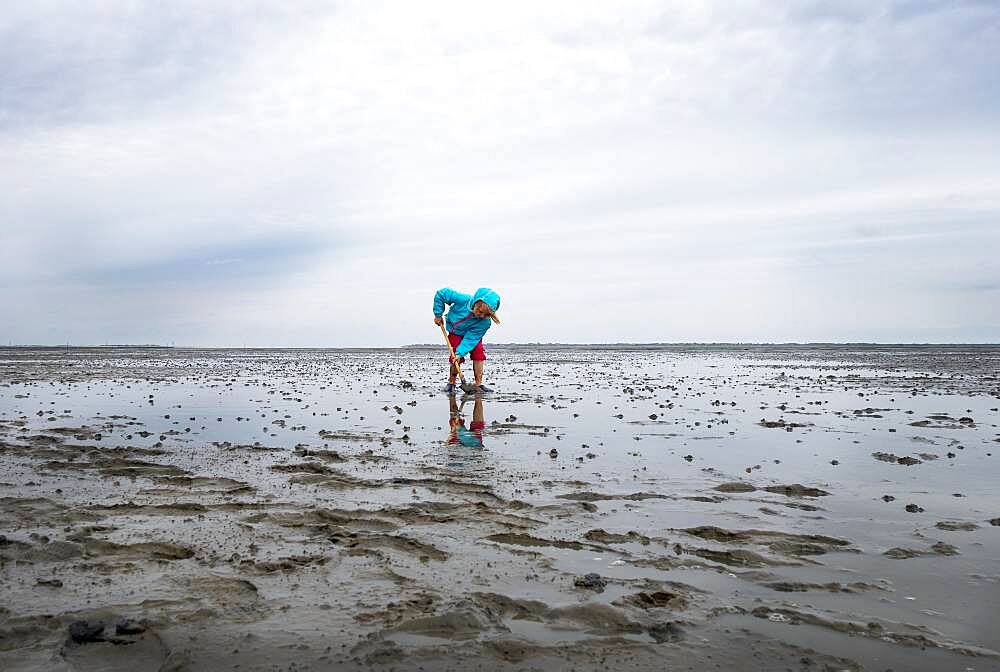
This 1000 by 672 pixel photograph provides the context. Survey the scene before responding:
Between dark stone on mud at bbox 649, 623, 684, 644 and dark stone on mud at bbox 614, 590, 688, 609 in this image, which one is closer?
dark stone on mud at bbox 649, 623, 684, 644

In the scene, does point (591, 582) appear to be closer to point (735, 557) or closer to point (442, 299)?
point (735, 557)

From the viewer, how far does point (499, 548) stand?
6.03 metres

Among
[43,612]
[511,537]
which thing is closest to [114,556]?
[43,612]

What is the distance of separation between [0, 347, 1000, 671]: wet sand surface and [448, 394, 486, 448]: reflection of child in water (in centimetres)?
14

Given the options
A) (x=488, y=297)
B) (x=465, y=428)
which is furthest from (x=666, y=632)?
(x=488, y=297)

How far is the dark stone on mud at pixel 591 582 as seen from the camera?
5.05 m

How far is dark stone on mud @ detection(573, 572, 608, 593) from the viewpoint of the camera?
5.05 meters

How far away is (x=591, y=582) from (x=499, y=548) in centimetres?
115

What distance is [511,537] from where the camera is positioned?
249 inches

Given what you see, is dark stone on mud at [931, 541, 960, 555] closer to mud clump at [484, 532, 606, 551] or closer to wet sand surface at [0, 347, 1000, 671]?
wet sand surface at [0, 347, 1000, 671]

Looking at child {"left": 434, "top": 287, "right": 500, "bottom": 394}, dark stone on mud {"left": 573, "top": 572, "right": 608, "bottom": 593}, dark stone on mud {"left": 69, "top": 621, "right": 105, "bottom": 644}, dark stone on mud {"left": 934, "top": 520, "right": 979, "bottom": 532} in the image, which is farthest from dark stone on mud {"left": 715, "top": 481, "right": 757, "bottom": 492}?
child {"left": 434, "top": 287, "right": 500, "bottom": 394}

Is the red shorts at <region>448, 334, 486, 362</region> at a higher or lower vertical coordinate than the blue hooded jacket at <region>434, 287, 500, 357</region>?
lower

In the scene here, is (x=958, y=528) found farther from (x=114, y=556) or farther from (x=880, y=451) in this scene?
(x=114, y=556)

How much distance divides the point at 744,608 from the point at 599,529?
6.57ft
